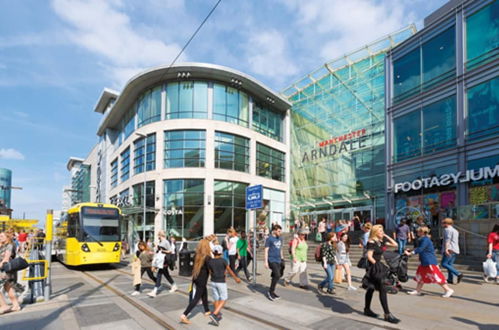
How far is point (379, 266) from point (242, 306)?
3275mm

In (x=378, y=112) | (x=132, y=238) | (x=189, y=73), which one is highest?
(x=189, y=73)

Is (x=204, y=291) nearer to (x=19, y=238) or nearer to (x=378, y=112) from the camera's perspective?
(x=19, y=238)

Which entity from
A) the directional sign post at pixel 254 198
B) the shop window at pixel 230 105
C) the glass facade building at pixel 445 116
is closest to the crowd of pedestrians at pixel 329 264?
the directional sign post at pixel 254 198

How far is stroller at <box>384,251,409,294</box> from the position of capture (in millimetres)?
8156

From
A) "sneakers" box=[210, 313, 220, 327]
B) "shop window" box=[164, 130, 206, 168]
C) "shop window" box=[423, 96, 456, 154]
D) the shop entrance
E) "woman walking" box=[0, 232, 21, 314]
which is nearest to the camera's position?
"sneakers" box=[210, 313, 220, 327]

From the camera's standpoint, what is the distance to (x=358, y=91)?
93.8ft

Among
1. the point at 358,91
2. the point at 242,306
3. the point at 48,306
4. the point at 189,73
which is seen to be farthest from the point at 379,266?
the point at 189,73

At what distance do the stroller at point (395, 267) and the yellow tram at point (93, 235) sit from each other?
12282 millimetres

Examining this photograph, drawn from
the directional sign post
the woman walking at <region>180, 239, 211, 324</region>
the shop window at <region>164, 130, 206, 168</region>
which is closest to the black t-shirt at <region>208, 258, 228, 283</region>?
the woman walking at <region>180, 239, 211, 324</region>

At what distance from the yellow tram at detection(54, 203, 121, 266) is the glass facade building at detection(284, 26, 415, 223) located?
17.0m

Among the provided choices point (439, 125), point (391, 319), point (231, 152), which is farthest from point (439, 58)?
point (391, 319)

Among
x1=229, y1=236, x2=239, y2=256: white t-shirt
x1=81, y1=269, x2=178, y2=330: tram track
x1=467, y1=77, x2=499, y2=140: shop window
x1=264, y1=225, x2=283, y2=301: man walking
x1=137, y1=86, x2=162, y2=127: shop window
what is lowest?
x1=81, y1=269, x2=178, y2=330: tram track

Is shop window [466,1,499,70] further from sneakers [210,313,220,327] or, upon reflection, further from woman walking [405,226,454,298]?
sneakers [210,313,220,327]

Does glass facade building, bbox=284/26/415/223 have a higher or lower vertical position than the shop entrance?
higher
